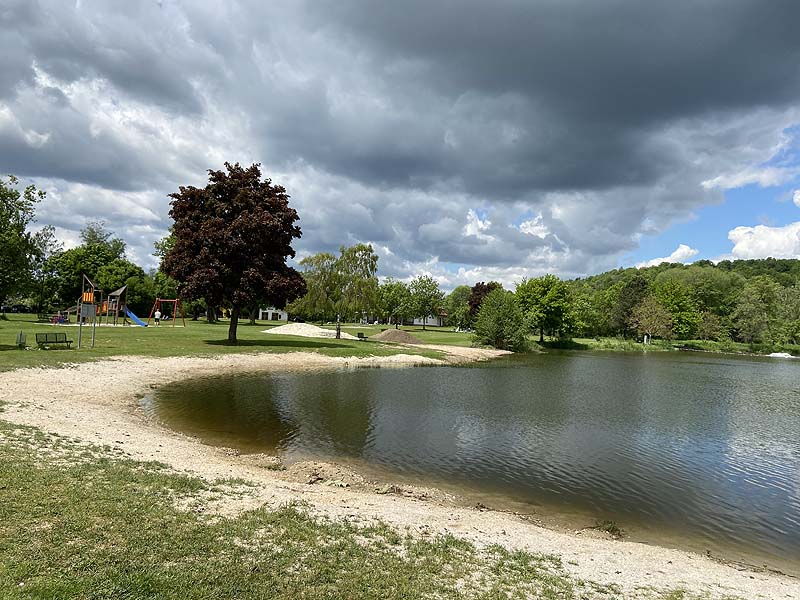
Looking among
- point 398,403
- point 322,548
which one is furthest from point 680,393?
point 322,548

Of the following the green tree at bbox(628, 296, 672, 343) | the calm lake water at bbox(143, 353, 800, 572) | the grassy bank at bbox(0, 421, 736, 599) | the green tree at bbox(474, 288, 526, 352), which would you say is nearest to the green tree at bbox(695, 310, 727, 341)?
the green tree at bbox(628, 296, 672, 343)

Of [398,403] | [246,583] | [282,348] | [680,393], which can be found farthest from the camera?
[282,348]

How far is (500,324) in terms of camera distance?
6412cm

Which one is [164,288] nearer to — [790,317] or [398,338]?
[398,338]

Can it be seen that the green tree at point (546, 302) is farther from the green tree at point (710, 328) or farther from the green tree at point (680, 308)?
Result: the green tree at point (710, 328)

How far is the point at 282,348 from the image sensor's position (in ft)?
135

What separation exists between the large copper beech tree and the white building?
75626 mm

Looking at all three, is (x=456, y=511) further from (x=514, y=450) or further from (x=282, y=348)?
(x=282, y=348)

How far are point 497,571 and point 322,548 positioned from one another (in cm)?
257

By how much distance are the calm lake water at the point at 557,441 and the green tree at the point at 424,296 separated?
80.5 m

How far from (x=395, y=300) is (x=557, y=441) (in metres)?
102

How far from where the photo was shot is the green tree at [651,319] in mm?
93812

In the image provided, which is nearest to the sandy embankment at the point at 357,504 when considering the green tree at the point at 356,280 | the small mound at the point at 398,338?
the green tree at the point at 356,280

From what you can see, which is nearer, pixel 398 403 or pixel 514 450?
pixel 514 450
